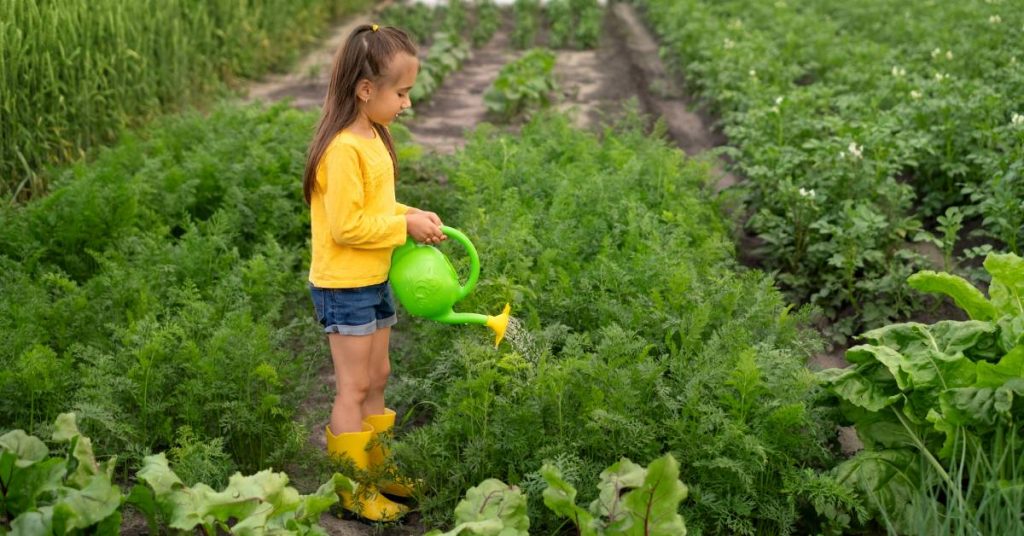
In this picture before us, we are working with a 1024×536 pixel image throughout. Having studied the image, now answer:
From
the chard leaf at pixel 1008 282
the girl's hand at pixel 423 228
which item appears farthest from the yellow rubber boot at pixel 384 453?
the chard leaf at pixel 1008 282

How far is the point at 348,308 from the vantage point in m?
4.00

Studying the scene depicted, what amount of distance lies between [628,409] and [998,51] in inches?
255

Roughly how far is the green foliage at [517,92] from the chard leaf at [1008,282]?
6.36 meters

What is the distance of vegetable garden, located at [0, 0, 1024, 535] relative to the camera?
380 cm

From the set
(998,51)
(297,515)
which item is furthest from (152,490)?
(998,51)

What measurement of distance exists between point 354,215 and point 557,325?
1132 mm

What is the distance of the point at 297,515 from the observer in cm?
349

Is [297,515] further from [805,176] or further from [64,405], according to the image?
[805,176]

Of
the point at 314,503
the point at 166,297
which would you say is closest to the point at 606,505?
the point at 314,503

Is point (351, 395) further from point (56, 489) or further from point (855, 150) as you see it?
point (855, 150)

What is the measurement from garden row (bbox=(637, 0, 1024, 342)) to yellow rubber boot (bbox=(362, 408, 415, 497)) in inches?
105

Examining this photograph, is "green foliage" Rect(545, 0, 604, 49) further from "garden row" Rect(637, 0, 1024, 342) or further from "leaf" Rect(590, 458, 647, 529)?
"leaf" Rect(590, 458, 647, 529)

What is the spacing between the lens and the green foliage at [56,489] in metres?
3.18

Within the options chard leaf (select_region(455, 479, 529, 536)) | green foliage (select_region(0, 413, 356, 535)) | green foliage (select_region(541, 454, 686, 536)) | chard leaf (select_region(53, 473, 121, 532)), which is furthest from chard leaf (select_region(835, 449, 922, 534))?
chard leaf (select_region(53, 473, 121, 532))
